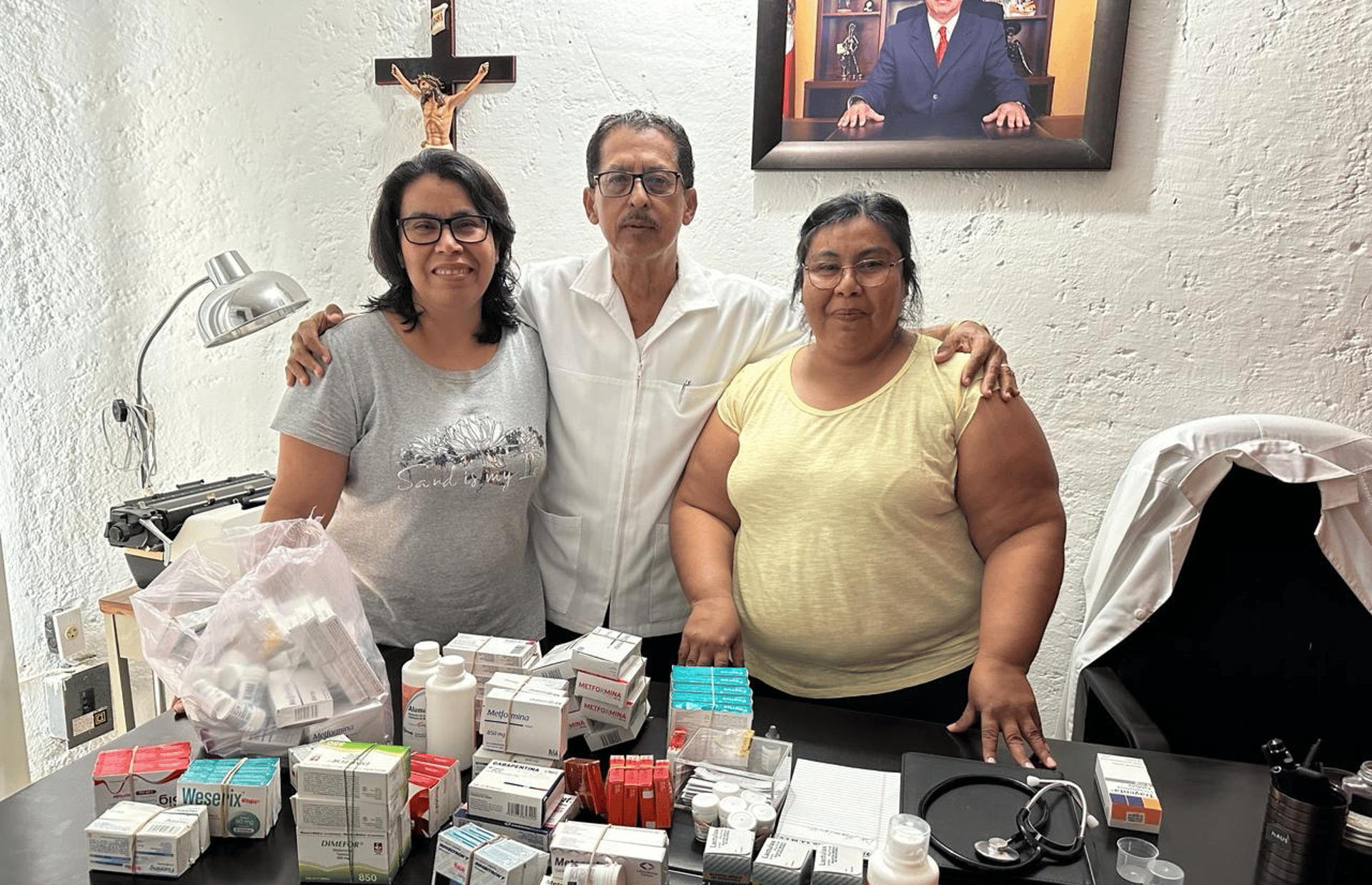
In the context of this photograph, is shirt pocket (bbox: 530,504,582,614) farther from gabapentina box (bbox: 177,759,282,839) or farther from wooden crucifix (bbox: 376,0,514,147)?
wooden crucifix (bbox: 376,0,514,147)

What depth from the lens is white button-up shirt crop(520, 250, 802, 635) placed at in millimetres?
1707

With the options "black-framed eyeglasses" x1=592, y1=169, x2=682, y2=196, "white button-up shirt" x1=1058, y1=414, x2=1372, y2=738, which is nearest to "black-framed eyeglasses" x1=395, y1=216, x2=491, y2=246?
"black-framed eyeglasses" x1=592, y1=169, x2=682, y2=196

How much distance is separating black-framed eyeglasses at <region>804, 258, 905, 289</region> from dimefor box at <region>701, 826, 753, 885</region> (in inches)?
34.7

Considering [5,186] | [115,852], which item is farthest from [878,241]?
[5,186]

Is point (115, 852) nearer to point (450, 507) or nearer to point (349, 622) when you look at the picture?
point (349, 622)

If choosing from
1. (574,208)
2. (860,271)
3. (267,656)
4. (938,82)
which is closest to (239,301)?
(574,208)

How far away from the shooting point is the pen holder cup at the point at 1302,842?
906 millimetres

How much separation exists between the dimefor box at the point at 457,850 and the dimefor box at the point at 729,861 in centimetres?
22

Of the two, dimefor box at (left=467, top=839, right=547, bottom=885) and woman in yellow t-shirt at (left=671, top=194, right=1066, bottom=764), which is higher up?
woman in yellow t-shirt at (left=671, top=194, right=1066, bottom=764)

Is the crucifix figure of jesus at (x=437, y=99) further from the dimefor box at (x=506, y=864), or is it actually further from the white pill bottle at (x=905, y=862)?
the white pill bottle at (x=905, y=862)

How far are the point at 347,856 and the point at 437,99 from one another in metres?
2.18

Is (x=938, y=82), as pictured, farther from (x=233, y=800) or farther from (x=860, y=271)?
(x=233, y=800)

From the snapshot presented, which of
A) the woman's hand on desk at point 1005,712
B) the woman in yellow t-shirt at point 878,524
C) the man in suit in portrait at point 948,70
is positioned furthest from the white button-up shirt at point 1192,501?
the man in suit in portrait at point 948,70

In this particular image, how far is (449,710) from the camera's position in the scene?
109 centimetres
